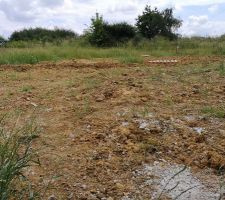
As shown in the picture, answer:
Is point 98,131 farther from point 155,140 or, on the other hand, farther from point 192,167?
point 192,167

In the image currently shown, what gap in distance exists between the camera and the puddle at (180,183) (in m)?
3.06

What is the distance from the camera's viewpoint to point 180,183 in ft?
10.6

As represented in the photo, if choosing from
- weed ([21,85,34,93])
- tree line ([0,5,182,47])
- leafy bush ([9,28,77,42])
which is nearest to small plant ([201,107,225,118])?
weed ([21,85,34,93])

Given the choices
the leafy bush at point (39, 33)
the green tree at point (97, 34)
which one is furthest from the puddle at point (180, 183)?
the leafy bush at point (39, 33)

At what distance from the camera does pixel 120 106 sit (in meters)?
4.83

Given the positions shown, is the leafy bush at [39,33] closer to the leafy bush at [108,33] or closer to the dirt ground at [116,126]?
the leafy bush at [108,33]

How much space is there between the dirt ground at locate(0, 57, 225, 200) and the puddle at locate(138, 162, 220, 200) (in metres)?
0.05

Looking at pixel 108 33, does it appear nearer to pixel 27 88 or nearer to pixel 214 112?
pixel 27 88

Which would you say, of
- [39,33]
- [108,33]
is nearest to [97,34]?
[108,33]

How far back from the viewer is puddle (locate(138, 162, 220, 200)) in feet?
10.0

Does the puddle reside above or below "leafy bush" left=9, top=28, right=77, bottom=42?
above

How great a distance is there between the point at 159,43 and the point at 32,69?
8.07 metres

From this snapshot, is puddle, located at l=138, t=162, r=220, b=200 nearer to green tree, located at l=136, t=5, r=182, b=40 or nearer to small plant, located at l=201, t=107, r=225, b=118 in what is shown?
small plant, located at l=201, t=107, r=225, b=118

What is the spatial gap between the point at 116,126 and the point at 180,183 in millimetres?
1103
